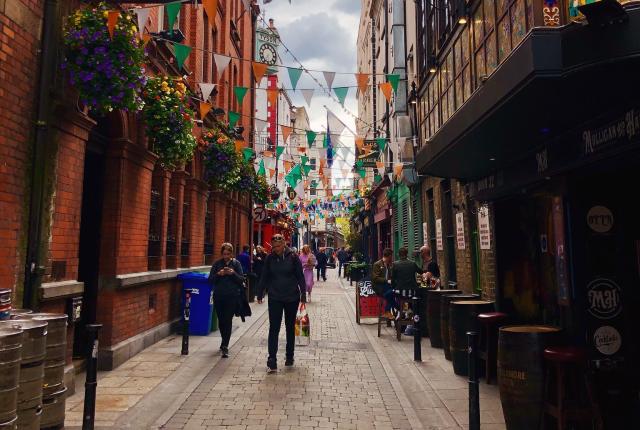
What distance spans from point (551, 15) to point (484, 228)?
14.2 feet

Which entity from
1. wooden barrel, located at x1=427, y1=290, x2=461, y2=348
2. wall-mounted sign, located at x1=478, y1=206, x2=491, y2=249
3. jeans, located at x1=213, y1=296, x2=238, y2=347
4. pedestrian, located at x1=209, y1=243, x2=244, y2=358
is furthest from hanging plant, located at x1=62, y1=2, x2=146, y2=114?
wall-mounted sign, located at x1=478, y1=206, x2=491, y2=249

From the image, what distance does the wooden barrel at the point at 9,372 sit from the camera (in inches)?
Answer: 131

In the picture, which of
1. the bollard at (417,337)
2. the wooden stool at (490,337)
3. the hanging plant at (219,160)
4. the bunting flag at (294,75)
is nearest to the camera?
the wooden stool at (490,337)

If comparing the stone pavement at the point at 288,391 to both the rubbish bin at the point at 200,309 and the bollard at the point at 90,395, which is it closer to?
the bollard at the point at 90,395

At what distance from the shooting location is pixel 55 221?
601 centimetres

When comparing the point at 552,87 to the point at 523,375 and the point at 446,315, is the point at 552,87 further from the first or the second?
the point at 446,315

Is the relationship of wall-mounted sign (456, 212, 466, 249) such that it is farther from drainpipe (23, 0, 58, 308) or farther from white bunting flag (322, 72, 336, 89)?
drainpipe (23, 0, 58, 308)

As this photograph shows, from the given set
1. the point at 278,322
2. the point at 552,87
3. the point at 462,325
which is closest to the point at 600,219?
the point at 552,87

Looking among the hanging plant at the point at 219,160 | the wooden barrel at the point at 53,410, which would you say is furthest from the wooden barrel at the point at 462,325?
the hanging plant at the point at 219,160

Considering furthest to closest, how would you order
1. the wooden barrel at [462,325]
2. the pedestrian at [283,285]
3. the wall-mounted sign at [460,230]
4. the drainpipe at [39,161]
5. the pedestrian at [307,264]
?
the pedestrian at [307,264]
the wall-mounted sign at [460,230]
the pedestrian at [283,285]
the wooden barrel at [462,325]
the drainpipe at [39,161]

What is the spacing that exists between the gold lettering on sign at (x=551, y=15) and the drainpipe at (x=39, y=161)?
5.83 meters

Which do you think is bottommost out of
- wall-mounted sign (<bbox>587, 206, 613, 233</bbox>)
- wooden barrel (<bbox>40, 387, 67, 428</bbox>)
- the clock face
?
wooden barrel (<bbox>40, 387, 67, 428</bbox>)

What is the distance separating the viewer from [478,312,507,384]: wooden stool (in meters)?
Answer: 6.37

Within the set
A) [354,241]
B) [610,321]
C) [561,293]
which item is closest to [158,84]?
[561,293]
